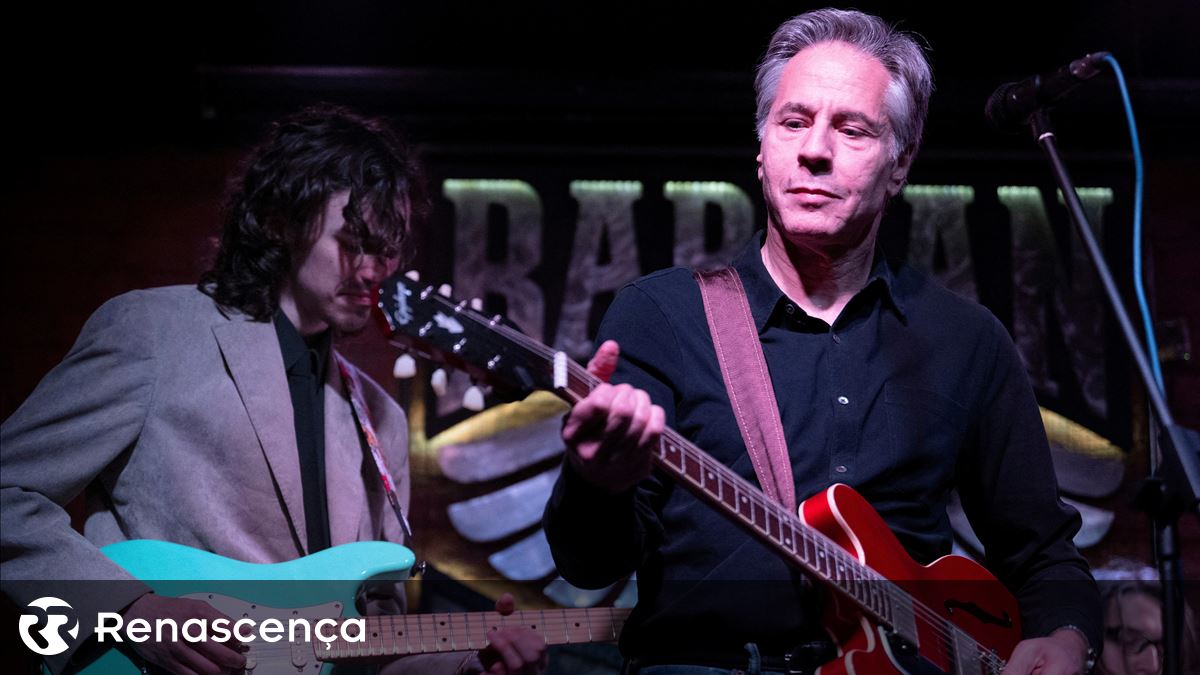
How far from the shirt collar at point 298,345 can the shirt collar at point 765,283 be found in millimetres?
1213

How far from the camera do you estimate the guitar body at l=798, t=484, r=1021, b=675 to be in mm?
1885

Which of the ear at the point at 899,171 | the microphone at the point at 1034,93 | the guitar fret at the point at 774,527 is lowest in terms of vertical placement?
the guitar fret at the point at 774,527

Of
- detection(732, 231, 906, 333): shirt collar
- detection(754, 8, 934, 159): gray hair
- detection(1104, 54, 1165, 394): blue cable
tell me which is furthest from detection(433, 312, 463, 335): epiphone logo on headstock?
detection(1104, 54, 1165, 394): blue cable

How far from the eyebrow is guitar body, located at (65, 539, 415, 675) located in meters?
1.31

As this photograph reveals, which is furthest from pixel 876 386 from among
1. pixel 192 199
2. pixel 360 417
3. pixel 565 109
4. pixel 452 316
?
pixel 192 199

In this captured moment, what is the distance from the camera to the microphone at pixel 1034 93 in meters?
2.06

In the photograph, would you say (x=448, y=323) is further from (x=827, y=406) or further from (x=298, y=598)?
(x=298, y=598)

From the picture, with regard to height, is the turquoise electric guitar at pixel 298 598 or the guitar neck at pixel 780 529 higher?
the guitar neck at pixel 780 529

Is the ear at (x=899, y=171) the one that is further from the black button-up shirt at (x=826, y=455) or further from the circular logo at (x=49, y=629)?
the circular logo at (x=49, y=629)

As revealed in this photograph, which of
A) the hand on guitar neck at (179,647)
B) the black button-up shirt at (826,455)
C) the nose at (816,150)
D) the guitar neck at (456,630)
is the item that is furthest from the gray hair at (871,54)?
the hand on guitar neck at (179,647)

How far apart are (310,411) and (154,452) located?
1.52ft

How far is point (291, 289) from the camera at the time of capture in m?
2.95

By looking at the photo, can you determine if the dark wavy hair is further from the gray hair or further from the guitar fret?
the guitar fret

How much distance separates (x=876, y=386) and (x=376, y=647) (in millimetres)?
1221
